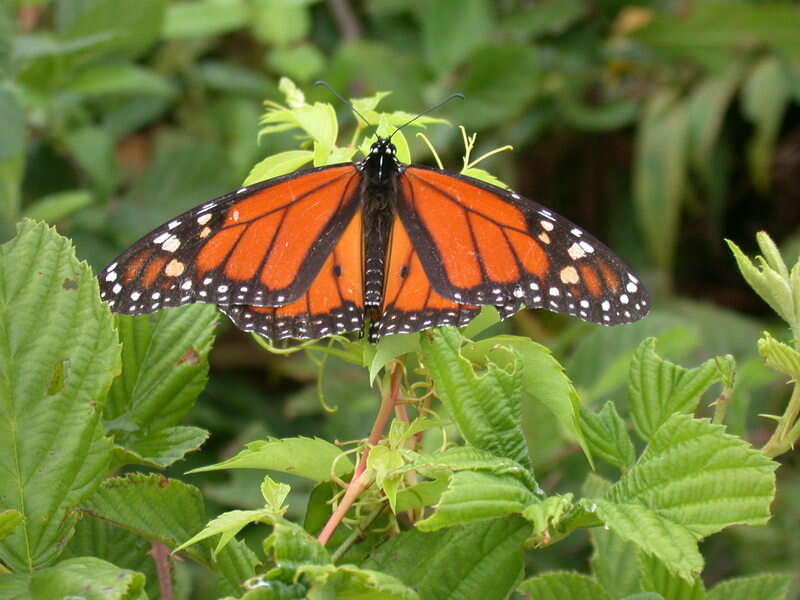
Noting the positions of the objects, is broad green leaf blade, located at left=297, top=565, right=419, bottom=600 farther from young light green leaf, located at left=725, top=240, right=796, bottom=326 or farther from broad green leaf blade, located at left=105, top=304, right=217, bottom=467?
young light green leaf, located at left=725, top=240, right=796, bottom=326

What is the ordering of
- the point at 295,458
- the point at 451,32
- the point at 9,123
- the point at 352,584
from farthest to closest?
the point at 451,32, the point at 9,123, the point at 295,458, the point at 352,584

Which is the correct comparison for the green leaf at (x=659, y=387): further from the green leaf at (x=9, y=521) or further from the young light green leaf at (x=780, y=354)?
the green leaf at (x=9, y=521)

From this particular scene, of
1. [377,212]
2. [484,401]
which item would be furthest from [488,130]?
[484,401]

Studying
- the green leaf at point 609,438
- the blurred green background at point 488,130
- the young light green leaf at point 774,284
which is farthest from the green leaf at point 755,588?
the blurred green background at point 488,130

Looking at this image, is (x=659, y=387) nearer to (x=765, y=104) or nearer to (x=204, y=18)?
(x=204, y=18)

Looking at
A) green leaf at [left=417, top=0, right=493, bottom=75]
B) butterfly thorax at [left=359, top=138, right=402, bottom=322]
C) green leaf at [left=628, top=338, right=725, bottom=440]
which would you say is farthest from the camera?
green leaf at [left=417, top=0, right=493, bottom=75]

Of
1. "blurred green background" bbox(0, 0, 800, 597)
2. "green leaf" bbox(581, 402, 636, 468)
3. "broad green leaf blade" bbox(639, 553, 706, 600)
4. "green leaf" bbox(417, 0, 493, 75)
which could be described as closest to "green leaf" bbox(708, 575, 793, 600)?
"broad green leaf blade" bbox(639, 553, 706, 600)
